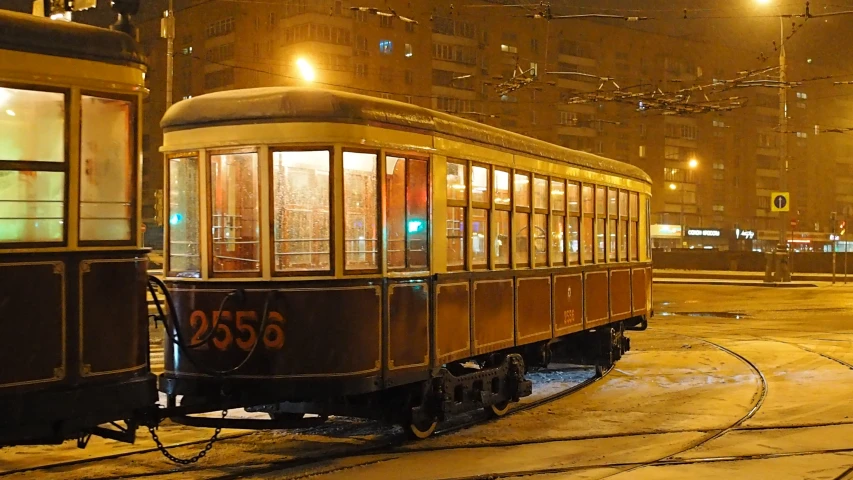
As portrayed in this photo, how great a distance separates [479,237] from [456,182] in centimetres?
76

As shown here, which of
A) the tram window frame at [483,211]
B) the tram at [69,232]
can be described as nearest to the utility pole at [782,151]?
the tram window frame at [483,211]

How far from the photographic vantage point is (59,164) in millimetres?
5871

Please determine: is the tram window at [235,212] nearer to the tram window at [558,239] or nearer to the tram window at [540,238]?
the tram window at [540,238]

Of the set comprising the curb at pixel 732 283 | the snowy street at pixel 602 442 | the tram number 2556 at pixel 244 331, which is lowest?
the snowy street at pixel 602 442

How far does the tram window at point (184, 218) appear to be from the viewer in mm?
8133

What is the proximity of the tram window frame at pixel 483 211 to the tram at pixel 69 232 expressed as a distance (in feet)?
13.0

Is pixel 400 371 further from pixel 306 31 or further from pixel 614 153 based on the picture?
pixel 614 153

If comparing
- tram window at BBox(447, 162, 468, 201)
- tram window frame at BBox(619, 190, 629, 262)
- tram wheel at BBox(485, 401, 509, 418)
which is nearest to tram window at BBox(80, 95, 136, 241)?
tram window at BBox(447, 162, 468, 201)

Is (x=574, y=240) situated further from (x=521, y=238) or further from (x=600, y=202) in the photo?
(x=521, y=238)

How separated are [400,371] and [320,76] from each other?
46.8 metres

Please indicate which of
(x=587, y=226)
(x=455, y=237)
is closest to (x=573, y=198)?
(x=587, y=226)

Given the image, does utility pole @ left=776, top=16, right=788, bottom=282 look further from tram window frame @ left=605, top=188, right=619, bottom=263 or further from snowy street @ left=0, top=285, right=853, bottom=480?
snowy street @ left=0, top=285, right=853, bottom=480

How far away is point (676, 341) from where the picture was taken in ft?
62.8

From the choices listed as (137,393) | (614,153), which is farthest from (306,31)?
(137,393)
